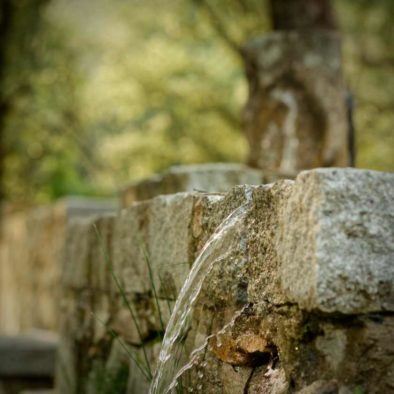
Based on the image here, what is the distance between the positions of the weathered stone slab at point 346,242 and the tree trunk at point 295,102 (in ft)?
11.4

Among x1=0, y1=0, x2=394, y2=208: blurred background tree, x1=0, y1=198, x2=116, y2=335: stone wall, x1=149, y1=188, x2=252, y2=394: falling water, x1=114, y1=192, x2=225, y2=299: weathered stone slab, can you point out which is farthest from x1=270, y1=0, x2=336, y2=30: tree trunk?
x1=0, y1=0, x2=394, y2=208: blurred background tree

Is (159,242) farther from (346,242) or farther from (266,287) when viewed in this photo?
(346,242)

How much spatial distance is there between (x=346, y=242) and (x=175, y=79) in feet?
46.9

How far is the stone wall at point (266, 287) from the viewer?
1853 millimetres

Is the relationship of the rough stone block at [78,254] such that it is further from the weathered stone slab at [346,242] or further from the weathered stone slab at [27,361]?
the weathered stone slab at [346,242]

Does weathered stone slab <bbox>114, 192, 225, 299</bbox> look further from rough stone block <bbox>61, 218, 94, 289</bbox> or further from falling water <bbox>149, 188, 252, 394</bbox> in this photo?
rough stone block <bbox>61, 218, 94, 289</bbox>

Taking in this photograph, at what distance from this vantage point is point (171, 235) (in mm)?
2951

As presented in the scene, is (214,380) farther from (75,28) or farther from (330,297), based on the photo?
(75,28)

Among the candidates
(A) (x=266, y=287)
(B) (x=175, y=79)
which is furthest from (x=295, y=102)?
(B) (x=175, y=79)

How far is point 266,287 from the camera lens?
2.19m

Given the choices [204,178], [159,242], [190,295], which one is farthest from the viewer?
[204,178]

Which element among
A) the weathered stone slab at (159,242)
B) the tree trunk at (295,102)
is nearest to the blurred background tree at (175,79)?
the tree trunk at (295,102)

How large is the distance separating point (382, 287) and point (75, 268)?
2902 mm

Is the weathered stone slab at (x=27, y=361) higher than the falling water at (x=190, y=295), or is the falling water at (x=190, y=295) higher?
the falling water at (x=190, y=295)
